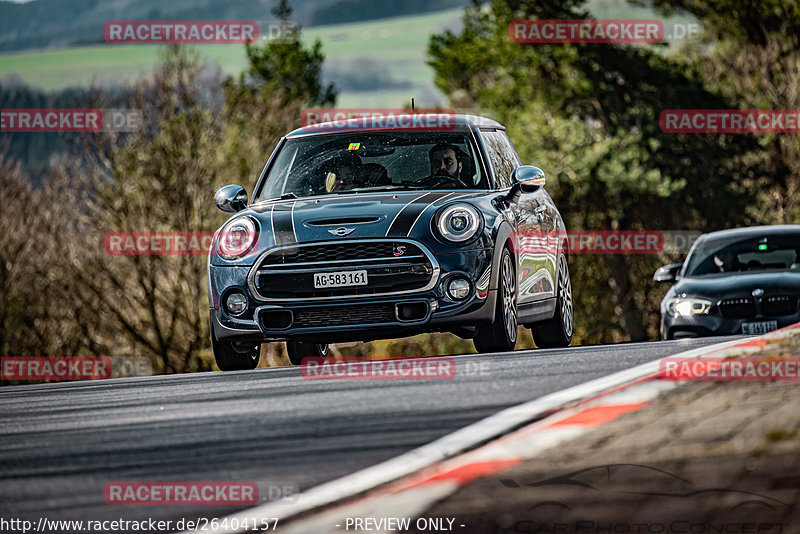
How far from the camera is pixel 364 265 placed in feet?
32.6

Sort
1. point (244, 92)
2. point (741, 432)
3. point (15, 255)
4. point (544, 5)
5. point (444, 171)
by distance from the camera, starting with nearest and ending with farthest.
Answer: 1. point (741, 432)
2. point (444, 171)
3. point (15, 255)
4. point (244, 92)
5. point (544, 5)

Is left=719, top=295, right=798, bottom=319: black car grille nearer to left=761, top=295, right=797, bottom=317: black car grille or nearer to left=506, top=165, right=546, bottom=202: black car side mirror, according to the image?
left=761, top=295, right=797, bottom=317: black car grille

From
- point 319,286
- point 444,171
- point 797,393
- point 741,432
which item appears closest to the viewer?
point 741,432

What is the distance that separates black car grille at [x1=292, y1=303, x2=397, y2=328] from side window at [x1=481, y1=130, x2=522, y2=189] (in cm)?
182

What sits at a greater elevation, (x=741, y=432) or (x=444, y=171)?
(x=444, y=171)

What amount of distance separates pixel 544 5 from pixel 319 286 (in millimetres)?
37294


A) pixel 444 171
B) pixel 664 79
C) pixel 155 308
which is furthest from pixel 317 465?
pixel 664 79

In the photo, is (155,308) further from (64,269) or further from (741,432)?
(741,432)

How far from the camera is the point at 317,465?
5477 millimetres
